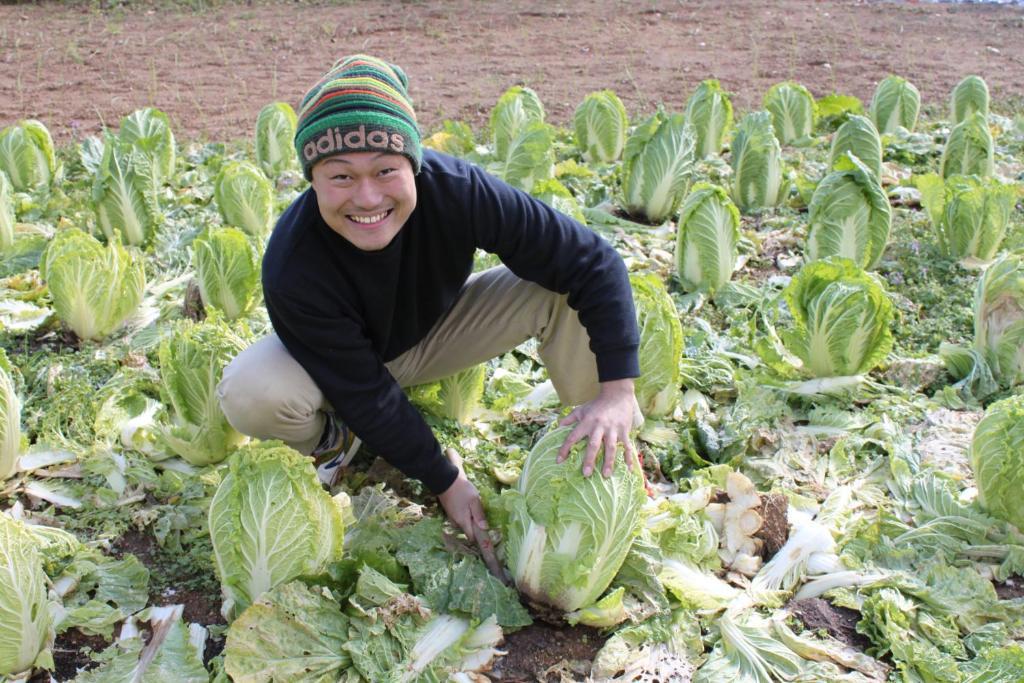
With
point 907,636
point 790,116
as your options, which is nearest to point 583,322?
point 907,636

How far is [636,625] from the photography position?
3.49 m

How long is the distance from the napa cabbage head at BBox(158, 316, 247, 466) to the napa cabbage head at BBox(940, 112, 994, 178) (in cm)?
637

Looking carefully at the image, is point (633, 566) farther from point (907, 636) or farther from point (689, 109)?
point (689, 109)

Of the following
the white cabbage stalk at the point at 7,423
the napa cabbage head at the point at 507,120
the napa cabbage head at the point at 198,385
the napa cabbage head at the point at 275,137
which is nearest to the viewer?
the white cabbage stalk at the point at 7,423

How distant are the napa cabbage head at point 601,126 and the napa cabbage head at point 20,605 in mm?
6742

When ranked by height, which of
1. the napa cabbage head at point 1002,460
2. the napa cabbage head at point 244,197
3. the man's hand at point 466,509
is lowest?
the man's hand at point 466,509

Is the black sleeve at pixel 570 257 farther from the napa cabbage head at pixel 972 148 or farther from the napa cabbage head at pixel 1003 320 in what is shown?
the napa cabbage head at pixel 972 148

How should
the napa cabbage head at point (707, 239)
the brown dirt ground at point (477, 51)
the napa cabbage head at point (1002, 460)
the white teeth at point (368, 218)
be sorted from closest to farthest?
1. the white teeth at point (368, 218)
2. the napa cabbage head at point (1002, 460)
3. the napa cabbage head at point (707, 239)
4. the brown dirt ground at point (477, 51)

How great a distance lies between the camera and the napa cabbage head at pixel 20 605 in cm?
321

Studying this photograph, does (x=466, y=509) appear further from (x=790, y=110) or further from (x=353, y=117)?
(x=790, y=110)

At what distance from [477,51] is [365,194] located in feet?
36.1

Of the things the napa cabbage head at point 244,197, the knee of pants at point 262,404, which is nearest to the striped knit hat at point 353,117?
the knee of pants at point 262,404

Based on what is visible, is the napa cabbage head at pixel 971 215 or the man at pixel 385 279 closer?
the man at pixel 385 279

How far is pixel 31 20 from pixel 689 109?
1183 centimetres
